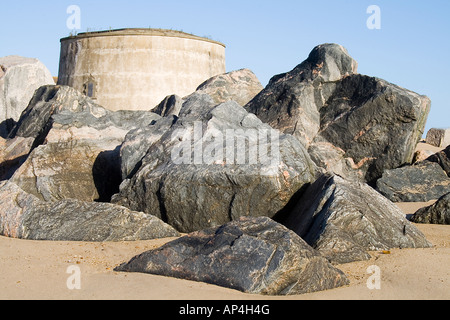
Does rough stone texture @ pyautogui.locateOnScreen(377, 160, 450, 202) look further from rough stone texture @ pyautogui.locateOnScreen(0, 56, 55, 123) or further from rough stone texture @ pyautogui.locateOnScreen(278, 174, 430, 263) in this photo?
rough stone texture @ pyautogui.locateOnScreen(0, 56, 55, 123)

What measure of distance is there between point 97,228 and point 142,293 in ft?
6.89

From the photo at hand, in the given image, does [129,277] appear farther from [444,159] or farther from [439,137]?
[439,137]

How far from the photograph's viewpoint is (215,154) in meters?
6.62

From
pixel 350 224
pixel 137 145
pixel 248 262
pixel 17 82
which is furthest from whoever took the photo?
pixel 17 82

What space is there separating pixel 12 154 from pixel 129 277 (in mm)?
6565

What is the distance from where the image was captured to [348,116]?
10016 millimetres

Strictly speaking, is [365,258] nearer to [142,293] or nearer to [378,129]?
[142,293]

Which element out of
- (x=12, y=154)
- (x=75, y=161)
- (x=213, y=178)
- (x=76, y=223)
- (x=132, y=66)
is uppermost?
(x=132, y=66)

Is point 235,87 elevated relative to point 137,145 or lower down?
elevated

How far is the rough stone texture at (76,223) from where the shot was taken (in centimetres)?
579

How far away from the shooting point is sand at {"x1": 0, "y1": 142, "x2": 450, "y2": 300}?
390cm

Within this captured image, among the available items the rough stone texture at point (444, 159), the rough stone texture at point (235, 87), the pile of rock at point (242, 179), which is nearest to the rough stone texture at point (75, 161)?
the pile of rock at point (242, 179)

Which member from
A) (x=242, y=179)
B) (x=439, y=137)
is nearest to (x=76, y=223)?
(x=242, y=179)
